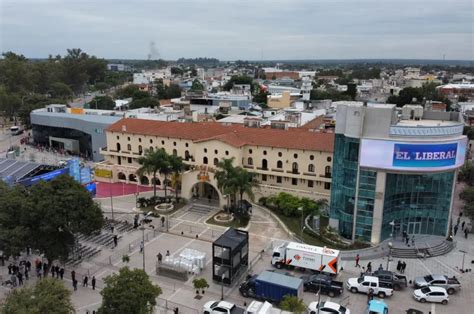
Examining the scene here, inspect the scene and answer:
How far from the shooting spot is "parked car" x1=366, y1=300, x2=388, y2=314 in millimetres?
29219

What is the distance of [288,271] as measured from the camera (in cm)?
3716

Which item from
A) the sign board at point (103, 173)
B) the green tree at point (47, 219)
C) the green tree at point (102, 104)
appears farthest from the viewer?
the green tree at point (102, 104)

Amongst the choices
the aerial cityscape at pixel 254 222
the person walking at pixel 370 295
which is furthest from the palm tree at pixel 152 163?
the person walking at pixel 370 295

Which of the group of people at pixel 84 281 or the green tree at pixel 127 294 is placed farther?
the group of people at pixel 84 281

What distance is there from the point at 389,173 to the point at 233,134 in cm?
2210

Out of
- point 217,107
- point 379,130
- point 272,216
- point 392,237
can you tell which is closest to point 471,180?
point 392,237

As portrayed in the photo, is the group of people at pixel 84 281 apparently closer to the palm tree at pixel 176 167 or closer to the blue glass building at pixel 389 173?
the palm tree at pixel 176 167

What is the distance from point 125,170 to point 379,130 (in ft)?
125

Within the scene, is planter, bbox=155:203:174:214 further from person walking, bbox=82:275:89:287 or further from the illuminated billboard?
the illuminated billboard

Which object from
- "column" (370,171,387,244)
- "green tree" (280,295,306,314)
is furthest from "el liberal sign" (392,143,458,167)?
"green tree" (280,295,306,314)

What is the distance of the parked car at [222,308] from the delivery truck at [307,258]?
859cm

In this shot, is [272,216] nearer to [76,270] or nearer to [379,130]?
[379,130]

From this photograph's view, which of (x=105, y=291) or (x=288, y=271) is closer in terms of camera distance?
(x=105, y=291)

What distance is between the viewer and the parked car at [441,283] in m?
33.5
